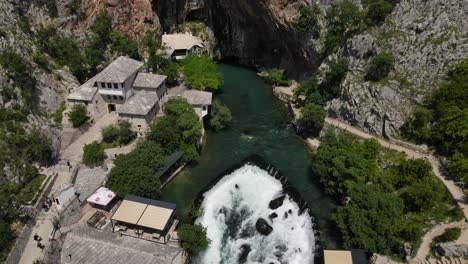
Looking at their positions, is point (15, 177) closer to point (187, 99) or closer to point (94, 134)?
point (94, 134)

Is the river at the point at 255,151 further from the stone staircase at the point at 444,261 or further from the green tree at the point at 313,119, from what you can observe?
the stone staircase at the point at 444,261

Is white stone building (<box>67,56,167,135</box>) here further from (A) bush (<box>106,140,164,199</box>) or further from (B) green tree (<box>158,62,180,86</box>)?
(A) bush (<box>106,140,164,199</box>)

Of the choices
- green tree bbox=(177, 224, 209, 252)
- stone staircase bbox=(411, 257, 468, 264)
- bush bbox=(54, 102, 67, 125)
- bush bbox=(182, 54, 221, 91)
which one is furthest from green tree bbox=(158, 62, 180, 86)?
stone staircase bbox=(411, 257, 468, 264)

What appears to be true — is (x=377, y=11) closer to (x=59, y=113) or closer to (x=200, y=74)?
(x=200, y=74)

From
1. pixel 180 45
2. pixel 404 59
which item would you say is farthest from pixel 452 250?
pixel 180 45

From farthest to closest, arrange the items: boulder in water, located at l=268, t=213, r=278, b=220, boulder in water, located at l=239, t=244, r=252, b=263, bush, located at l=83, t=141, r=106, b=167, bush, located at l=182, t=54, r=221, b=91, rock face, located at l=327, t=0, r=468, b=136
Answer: bush, located at l=182, t=54, r=221, b=91
rock face, located at l=327, t=0, r=468, b=136
bush, located at l=83, t=141, r=106, b=167
boulder in water, located at l=268, t=213, r=278, b=220
boulder in water, located at l=239, t=244, r=252, b=263

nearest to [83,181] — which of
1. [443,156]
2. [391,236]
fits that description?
[391,236]
